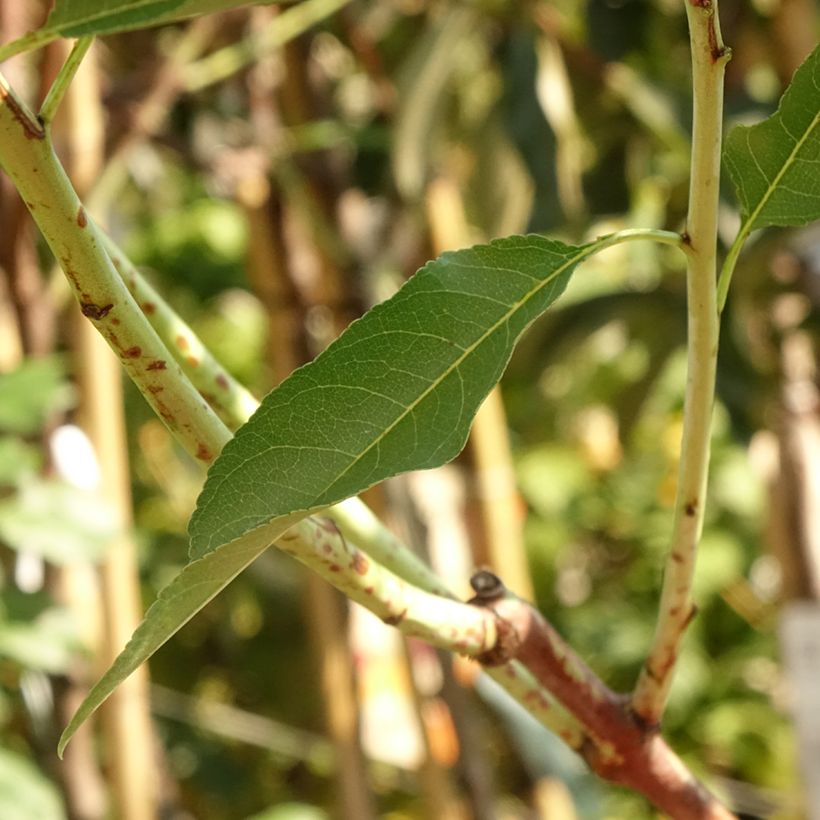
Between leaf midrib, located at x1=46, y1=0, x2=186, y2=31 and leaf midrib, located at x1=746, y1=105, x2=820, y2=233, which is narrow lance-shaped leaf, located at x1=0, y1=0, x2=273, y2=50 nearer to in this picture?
leaf midrib, located at x1=46, y1=0, x2=186, y2=31

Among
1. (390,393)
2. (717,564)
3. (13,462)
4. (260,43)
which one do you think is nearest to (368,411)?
(390,393)

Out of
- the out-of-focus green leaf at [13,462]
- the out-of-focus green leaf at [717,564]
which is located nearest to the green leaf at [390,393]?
the out-of-focus green leaf at [13,462]

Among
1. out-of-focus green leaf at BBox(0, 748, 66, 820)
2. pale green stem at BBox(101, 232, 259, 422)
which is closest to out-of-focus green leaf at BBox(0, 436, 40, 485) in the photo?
out-of-focus green leaf at BBox(0, 748, 66, 820)

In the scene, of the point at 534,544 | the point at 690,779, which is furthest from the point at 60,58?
the point at 534,544

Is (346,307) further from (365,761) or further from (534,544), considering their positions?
(534,544)

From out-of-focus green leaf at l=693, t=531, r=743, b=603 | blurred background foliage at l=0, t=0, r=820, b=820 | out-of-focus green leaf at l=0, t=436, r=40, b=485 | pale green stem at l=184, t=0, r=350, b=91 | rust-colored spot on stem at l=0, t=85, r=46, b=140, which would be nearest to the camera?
rust-colored spot on stem at l=0, t=85, r=46, b=140

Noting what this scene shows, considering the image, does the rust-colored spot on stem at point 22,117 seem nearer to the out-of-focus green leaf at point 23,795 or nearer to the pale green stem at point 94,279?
the pale green stem at point 94,279
